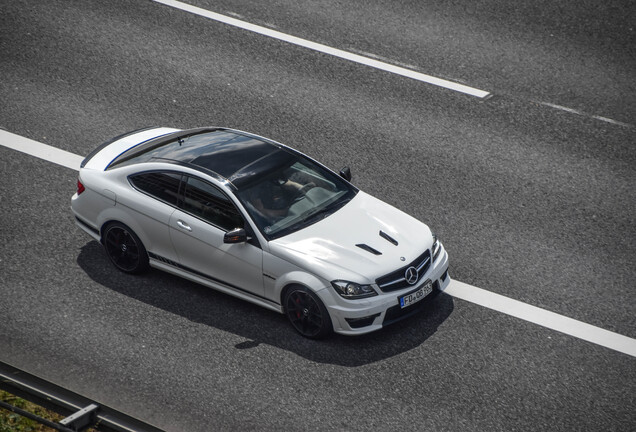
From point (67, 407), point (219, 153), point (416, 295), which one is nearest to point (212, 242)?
point (219, 153)

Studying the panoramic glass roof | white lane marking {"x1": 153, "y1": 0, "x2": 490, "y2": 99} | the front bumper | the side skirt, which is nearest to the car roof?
the panoramic glass roof

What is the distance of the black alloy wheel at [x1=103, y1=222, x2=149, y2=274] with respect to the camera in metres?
8.84

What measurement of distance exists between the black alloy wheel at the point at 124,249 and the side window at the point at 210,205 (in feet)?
2.65

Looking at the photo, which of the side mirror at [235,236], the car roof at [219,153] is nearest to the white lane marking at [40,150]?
the car roof at [219,153]

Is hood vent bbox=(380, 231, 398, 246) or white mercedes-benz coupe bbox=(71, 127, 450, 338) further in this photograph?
hood vent bbox=(380, 231, 398, 246)

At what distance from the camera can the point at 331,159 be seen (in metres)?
10.9

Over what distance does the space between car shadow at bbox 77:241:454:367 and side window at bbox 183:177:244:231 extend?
966 mm

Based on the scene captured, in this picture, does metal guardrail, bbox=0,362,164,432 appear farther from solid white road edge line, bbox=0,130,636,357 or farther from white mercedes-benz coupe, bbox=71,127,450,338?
solid white road edge line, bbox=0,130,636,357

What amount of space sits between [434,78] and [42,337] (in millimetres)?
7190

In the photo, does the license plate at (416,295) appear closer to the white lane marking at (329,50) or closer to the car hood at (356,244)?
the car hood at (356,244)

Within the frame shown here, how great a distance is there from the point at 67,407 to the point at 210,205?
262cm

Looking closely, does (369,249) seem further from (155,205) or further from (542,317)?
(155,205)

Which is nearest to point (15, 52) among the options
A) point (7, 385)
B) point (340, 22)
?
point (340, 22)

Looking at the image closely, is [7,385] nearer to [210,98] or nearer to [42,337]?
[42,337]
